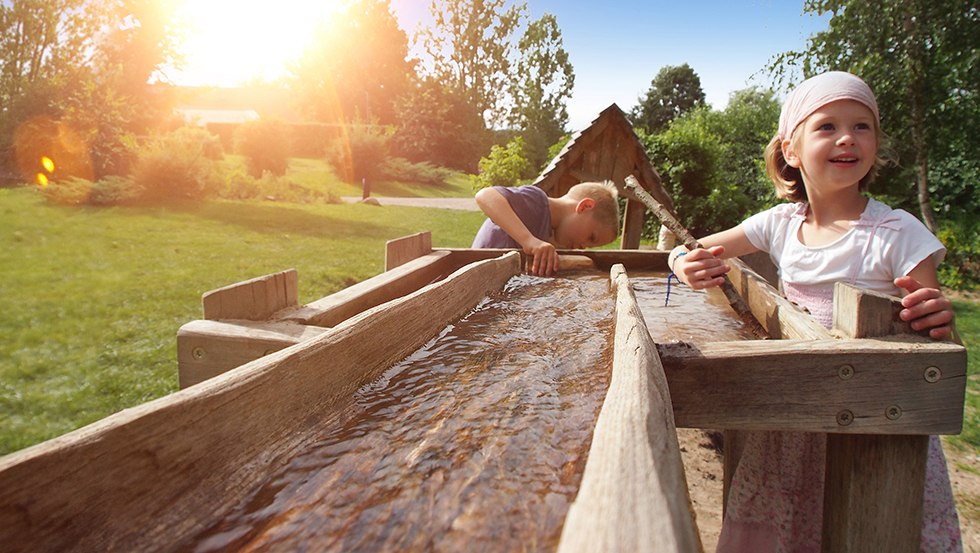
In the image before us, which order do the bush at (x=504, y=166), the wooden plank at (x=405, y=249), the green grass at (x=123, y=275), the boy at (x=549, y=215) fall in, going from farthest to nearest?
the bush at (x=504, y=166), the green grass at (x=123, y=275), the boy at (x=549, y=215), the wooden plank at (x=405, y=249)

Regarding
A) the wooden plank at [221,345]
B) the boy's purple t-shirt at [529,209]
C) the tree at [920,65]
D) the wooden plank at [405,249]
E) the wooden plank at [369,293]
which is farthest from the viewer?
the tree at [920,65]

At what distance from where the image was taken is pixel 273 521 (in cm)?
87

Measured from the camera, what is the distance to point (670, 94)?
129ft

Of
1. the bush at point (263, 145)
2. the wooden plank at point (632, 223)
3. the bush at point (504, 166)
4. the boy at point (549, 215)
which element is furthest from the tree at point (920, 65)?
the bush at point (263, 145)

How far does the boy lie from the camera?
381 centimetres

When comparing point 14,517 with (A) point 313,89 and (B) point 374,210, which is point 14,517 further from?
(A) point 313,89

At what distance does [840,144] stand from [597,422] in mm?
1747

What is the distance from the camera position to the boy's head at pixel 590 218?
13.9ft

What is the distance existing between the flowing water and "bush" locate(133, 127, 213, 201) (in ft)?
62.5

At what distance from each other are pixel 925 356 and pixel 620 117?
18.2 ft

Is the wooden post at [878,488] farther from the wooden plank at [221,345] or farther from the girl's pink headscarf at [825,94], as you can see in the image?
the wooden plank at [221,345]

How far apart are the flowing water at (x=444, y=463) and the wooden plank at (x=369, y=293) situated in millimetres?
392

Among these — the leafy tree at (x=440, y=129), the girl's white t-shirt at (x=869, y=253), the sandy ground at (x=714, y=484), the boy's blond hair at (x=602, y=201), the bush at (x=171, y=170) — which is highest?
the leafy tree at (x=440, y=129)

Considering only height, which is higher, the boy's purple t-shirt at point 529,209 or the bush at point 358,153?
the bush at point 358,153
